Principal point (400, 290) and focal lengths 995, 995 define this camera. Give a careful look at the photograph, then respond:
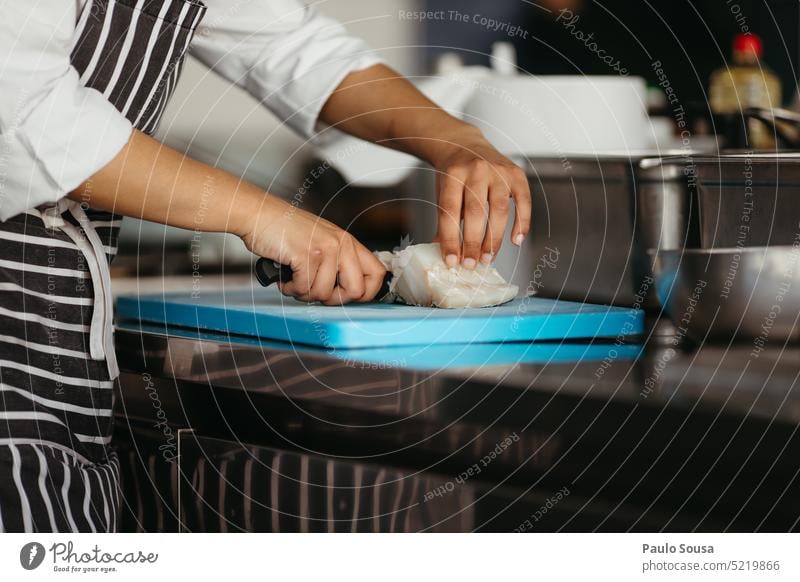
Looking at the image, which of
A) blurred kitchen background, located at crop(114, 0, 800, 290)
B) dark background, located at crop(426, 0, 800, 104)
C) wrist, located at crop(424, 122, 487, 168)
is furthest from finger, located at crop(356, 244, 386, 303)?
dark background, located at crop(426, 0, 800, 104)

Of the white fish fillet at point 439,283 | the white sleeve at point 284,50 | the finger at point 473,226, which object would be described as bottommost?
the white fish fillet at point 439,283

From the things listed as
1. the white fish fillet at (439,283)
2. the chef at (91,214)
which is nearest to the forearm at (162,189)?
the chef at (91,214)

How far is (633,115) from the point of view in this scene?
917mm

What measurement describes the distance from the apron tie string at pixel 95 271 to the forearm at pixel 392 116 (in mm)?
241

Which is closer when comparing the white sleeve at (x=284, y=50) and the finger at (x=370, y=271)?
the finger at (x=370, y=271)

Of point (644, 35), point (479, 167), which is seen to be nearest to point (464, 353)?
point (479, 167)

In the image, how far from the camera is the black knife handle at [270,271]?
59cm

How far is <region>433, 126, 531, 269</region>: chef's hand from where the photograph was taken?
0.62 meters

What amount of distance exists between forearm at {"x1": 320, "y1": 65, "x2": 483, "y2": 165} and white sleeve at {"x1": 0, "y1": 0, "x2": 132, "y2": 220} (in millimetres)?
248

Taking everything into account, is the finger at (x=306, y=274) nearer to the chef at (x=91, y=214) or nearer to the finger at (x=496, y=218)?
the chef at (x=91, y=214)

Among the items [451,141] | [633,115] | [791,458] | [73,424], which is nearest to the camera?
[791,458]

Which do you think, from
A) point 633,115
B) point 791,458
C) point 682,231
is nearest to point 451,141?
point 682,231

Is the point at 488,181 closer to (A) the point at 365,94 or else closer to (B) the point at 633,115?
(A) the point at 365,94

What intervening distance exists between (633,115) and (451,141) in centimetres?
29
